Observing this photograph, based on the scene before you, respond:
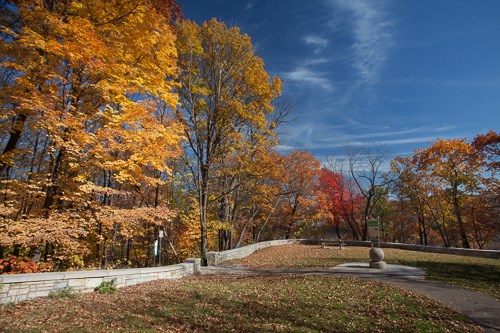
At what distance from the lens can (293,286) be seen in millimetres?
8680

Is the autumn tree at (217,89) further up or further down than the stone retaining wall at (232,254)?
further up

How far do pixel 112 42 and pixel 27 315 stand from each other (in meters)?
7.97

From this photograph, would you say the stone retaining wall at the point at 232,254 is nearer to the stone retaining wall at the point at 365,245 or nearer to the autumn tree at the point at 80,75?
the stone retaining wall at the point at 365,245

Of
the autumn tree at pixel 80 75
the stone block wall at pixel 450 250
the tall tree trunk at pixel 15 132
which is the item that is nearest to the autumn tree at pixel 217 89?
the autumn tree at pixel 80 75

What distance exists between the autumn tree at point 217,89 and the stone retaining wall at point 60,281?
567cm

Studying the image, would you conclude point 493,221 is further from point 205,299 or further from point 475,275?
point 205,299

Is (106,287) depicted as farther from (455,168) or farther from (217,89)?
(455,168)

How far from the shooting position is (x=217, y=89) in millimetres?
15320

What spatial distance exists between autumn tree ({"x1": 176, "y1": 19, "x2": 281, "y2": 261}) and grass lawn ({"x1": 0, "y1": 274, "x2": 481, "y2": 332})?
7.45 m

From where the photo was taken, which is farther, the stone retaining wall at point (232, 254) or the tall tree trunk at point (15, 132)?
the stone retaining wall at point (232, 254)

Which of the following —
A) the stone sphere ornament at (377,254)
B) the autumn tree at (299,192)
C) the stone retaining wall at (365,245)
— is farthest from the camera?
the autumn tree at (299,192)

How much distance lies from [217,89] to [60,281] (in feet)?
38.7

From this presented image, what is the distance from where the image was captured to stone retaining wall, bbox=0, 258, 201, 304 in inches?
221

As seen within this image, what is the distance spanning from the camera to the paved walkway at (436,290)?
20.3ft
